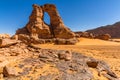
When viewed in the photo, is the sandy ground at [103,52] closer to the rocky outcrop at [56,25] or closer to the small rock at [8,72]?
Result: the small rock at [8,72]

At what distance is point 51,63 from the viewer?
31.8ft

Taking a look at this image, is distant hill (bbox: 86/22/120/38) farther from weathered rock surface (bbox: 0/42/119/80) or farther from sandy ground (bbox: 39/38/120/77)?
weathered rock surface (bbox: 0/42/119/80)

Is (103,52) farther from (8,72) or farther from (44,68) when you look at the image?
(8,72)

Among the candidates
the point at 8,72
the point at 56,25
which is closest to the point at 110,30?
the point at 56,25

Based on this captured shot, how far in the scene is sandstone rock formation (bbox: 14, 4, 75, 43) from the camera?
111 ft

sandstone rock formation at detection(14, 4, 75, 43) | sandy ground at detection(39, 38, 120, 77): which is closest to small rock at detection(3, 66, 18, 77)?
sandy ground at detection(39, 38, 120, 77)

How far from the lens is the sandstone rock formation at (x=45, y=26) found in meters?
33.8

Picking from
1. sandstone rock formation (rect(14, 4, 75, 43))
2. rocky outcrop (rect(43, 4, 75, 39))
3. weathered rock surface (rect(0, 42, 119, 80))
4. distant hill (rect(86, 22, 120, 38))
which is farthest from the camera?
distant hill (rect(86, 22, 120, 38))

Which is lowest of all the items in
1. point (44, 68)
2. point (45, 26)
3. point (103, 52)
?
point (103, 52)

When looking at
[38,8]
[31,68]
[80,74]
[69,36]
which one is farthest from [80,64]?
[38,8]

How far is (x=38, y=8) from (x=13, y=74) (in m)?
30.0

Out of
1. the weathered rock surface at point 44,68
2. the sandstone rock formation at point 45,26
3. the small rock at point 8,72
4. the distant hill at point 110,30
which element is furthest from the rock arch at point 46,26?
the distant hill at point 110,30

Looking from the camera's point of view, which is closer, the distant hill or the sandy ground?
→ the sandy ground

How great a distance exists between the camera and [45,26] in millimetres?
35000
